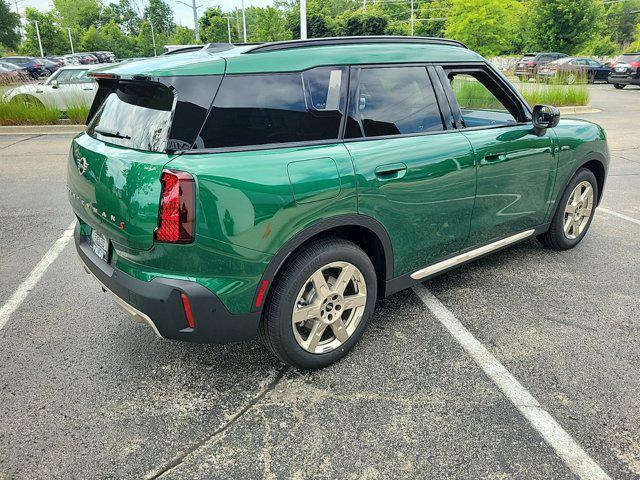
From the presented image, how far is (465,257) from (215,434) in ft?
6.86

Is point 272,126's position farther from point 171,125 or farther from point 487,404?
point 487,404

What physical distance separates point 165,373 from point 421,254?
1730mm

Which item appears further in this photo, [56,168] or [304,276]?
[56,168]

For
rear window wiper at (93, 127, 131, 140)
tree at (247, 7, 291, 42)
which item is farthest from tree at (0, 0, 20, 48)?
rear window wiper at (93, 127, 131, 140)

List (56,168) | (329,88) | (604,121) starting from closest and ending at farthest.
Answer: (329,88) → (56,168) → (604,121)

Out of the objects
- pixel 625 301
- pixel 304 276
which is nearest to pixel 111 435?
pixel 304 276

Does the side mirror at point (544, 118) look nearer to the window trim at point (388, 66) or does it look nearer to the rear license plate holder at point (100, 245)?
the window trim at point (388, 66)

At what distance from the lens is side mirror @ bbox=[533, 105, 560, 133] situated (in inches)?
148

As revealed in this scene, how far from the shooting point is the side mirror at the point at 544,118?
12.3 ft

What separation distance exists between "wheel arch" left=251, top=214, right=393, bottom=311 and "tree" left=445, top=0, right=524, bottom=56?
35.5 m

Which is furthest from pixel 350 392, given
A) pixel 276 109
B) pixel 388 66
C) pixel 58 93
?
pixel 58 93

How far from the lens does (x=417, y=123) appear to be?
3.19m

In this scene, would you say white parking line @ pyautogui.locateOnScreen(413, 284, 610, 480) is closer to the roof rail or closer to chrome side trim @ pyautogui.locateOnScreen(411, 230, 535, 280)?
chrome side trim @ pyautogui.locateOnScreen(411, 230, 535, 280)

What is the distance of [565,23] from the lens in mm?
36062
